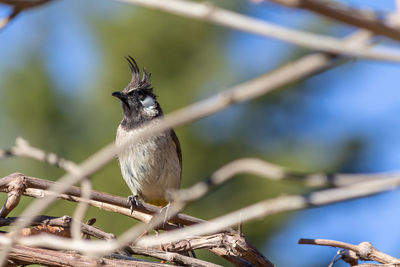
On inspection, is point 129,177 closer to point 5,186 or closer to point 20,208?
point 5,186

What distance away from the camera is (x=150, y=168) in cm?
411

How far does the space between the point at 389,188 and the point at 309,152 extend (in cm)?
1019

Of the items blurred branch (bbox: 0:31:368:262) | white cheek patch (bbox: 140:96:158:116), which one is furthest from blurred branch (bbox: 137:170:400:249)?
white cheek patch (bbox: 140:96:158:116)

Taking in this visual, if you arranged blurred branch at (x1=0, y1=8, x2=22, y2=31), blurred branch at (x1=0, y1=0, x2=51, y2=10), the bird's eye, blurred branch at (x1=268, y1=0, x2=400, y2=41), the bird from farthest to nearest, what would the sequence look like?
the bird's eye
the bird
blurred branch at (x1=0, y1=8, x2=22, y2=31)
blurred branch at (x1=0, y1=0, x2=51, y2=10)
blurred branch at (x1=268, y1=0, x2=400, y2=41)

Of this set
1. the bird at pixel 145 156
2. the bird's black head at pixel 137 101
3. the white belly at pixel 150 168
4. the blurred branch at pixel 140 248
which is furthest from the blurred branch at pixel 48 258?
the bird's black head at pixel 137 101

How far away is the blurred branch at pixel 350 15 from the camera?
614mm

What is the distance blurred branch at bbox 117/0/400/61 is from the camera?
0.69 metres

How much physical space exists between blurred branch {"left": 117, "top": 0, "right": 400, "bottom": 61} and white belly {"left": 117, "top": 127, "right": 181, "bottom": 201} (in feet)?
10.8

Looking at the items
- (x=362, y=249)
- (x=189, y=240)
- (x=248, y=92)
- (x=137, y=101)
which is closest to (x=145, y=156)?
(x=137, y=101)

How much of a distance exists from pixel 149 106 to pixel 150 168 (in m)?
0.65

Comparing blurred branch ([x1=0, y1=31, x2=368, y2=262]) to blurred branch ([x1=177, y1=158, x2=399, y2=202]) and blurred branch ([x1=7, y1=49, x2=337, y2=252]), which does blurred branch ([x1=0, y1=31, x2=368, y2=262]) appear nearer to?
blurred branch ([x1=7, y1=49, x2=337, y2=252])

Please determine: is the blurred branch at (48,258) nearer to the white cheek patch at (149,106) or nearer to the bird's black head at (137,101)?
the bird's black head at (137,101)

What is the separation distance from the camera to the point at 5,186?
71.5 inches

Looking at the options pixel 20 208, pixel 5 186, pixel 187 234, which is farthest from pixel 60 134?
pixel 187 234
